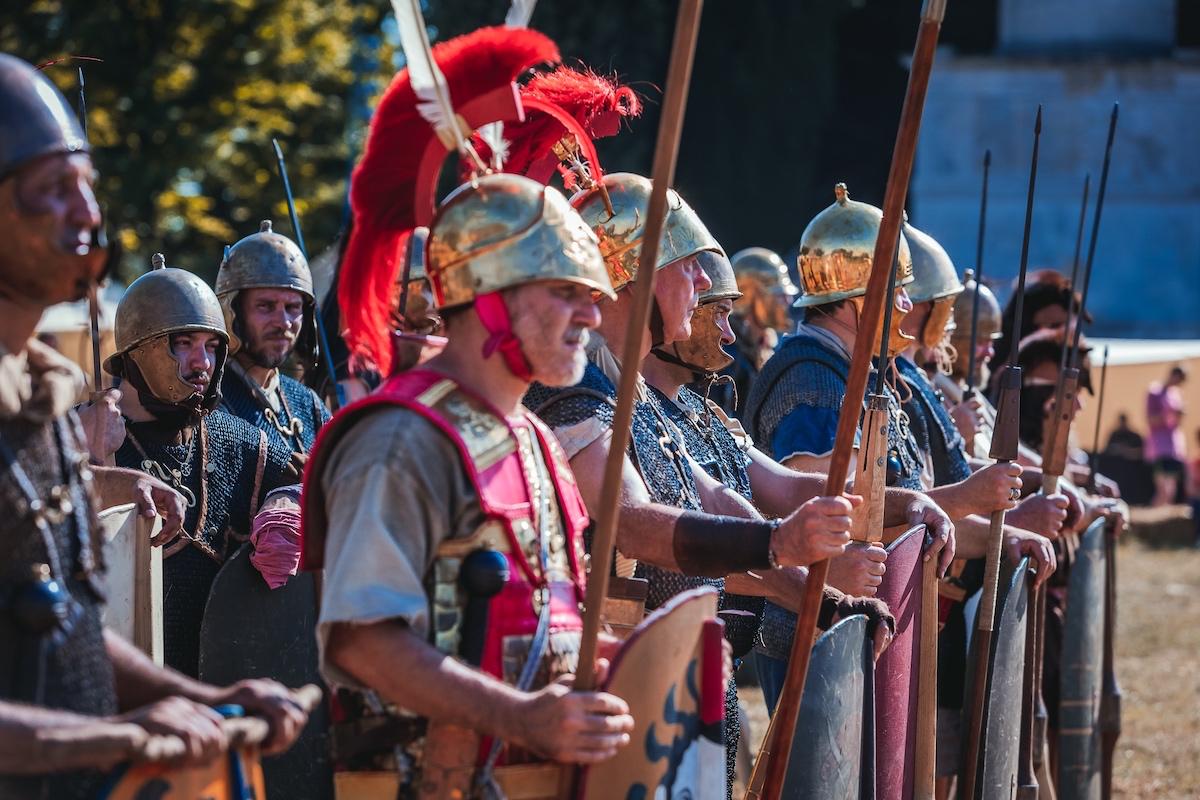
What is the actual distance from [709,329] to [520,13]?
4.56 feet

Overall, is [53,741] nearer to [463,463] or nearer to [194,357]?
[463,463]

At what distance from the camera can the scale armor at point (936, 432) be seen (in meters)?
5.96

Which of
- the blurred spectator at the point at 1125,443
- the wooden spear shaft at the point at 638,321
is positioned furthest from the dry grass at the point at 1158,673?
the wooden spear shaft at the point at 638,321

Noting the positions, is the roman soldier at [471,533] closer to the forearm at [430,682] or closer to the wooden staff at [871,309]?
the forearm at [430,682]

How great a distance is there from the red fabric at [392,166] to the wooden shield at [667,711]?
75cm

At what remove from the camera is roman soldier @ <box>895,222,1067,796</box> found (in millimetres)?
5680

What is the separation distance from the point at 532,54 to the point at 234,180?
15.8 m

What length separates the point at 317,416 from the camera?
19.4 feet

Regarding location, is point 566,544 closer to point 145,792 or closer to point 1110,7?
point 145,792

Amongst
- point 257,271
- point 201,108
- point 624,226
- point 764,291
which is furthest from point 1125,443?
point 624,226

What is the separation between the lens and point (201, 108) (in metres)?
18.1

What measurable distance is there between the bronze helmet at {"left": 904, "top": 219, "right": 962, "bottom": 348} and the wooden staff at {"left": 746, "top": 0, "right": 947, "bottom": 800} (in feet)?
7.97

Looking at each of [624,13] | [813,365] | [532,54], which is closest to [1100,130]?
[624,13]

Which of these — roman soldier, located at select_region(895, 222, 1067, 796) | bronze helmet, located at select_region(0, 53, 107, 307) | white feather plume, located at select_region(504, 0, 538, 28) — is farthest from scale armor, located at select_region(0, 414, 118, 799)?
roman soldier, located at select_region(895, 222, 1067, 796)
